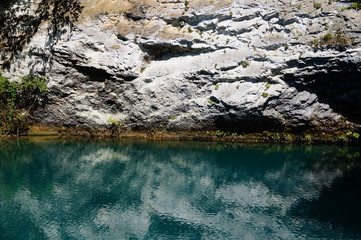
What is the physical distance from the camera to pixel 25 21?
26.2m

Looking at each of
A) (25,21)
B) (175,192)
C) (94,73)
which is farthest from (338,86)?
(25,21)

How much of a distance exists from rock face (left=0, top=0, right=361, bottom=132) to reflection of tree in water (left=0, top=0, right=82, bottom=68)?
0.66 metres

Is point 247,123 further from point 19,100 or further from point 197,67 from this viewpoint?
point 19,100

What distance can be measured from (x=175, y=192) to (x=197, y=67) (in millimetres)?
13531

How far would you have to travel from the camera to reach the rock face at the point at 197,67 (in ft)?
80.6

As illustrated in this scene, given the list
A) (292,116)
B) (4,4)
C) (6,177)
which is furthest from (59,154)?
(292,116)

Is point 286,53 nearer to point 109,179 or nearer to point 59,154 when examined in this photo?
point 109,179

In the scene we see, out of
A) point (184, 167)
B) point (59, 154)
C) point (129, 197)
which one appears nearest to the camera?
point (129, 197)

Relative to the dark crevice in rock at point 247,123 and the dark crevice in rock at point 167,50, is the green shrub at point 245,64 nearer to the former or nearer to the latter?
the dark crevice in rock at point 167,50

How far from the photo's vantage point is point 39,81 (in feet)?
83.8

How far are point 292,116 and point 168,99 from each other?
10301 millimetres

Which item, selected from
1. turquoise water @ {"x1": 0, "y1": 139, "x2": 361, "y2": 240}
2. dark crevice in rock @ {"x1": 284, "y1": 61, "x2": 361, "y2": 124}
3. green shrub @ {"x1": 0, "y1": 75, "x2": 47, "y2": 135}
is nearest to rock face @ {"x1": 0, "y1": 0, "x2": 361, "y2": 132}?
dark crevice in rock @ {"x1": 284, "y1": 61, "x2": 361, "y2": 124}

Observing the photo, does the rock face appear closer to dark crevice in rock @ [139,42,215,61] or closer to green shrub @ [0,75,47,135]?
dark crevice in rock @ [139,42,215,61]

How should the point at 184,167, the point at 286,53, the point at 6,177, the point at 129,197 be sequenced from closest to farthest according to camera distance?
the point at 129,197 → the point at 6,177 → the point at 184,167 → the point at 286,53
